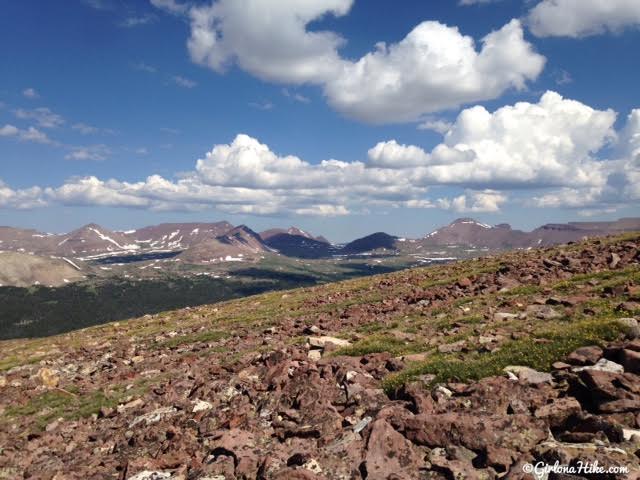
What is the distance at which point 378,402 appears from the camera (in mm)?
14078

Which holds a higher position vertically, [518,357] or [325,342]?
[518,357]

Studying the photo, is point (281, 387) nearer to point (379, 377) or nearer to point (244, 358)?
point (379, 377)

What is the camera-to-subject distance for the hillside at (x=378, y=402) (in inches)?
412

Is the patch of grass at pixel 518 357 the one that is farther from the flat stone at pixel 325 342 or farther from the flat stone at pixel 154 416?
the flat stone at pixel 154 416

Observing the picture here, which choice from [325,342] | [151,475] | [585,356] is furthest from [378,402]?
[325,342]

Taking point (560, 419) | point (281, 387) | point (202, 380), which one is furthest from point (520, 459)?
point (202, 380)

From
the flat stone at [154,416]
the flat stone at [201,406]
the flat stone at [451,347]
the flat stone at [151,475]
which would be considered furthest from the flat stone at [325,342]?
the flat stone at [151,475]

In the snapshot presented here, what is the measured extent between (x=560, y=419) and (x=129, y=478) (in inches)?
461


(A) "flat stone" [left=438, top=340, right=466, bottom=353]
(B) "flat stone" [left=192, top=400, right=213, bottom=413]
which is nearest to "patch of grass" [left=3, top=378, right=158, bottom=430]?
(B) "flat stone" [left=192, top=400, right=213, bottom=413]

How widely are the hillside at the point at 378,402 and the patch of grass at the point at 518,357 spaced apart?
2.6 inches

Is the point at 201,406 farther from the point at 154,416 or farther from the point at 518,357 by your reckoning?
the point at 518,357

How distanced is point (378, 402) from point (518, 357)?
17.3 feet

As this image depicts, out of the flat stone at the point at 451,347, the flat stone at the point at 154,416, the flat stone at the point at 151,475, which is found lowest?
the flat stone at the point at 154,416

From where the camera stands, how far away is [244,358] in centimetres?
2367
